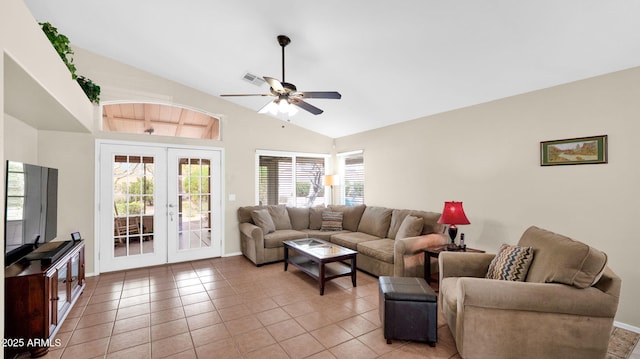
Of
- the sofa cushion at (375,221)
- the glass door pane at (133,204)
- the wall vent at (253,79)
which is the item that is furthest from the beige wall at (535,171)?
the glass door pane at (133,204)

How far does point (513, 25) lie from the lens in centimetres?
233

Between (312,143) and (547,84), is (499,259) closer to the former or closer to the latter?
(547,84)

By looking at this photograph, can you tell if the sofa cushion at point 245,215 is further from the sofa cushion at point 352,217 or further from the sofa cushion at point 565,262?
the sofa cushion at point 565,262

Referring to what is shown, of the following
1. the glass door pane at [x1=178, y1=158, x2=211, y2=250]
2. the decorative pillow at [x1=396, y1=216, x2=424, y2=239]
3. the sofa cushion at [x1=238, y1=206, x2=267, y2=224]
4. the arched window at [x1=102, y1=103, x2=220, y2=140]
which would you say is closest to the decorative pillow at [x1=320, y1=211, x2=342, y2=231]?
the sofa cushion at [x1=238, y1=206, x2=267, y2=224]

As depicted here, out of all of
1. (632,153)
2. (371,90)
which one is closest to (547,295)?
(632,153)

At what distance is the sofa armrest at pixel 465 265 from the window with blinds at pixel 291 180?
3652 millimetres

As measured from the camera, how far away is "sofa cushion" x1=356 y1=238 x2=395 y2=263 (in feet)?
12.4

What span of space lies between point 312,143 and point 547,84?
404 centimetres

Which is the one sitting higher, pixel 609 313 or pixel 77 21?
pixel 77 21

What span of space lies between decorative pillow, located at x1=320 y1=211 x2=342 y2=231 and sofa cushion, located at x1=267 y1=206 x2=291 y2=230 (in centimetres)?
66

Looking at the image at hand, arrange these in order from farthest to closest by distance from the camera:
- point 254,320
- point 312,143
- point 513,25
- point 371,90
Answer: point 312,143 < point 371,90 < point 254,320 < point 513,25

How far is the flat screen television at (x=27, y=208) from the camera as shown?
2.21 meters

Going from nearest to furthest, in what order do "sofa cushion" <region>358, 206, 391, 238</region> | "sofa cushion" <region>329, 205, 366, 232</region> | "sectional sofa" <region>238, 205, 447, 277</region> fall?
"sectional sofa" <region>238, 205, 447, 277</region> → "sofa cushion" <region>358, 206, 391, 238</region> → "sofa cushion" <region>329, 205, 366, 232</region>

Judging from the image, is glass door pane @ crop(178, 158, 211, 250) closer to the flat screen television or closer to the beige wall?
the flat screen television
